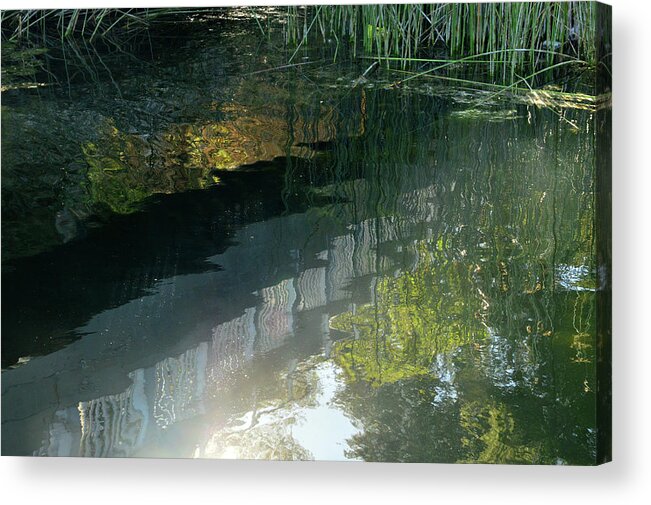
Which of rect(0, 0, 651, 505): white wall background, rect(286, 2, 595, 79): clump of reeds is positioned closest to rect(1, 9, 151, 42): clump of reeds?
rect(0, 0, 651, 505): white wall background

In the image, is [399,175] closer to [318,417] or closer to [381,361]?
[381,361]

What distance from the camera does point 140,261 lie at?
3.27 metres

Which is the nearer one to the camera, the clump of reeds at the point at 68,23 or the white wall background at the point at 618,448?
the white wall background at the point at 618,448

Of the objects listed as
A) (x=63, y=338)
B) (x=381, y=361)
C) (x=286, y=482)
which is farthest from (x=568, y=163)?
(x=63, y=338)

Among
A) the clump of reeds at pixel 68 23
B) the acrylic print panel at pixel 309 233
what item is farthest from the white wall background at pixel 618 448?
the clump of reeds at pixel 68 23

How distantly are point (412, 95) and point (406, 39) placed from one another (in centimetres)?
19

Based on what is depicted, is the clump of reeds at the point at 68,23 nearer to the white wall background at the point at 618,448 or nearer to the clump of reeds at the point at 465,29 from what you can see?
the white wall background at the point at 618,448

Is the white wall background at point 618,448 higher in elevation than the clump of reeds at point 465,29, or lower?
lower

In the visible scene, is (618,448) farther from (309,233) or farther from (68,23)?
(68,23)

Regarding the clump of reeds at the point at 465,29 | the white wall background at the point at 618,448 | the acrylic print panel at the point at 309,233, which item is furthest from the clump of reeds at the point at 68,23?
the clump of reeds at the point at 465,29

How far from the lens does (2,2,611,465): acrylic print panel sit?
3158mm

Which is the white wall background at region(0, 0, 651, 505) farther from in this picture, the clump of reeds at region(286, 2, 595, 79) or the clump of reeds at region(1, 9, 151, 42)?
the clump of reeds at region(1, 9, 151, 42)

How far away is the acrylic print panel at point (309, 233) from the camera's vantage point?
3.16 meters

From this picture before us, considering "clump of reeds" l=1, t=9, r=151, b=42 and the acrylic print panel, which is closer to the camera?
the acrylic print panel
